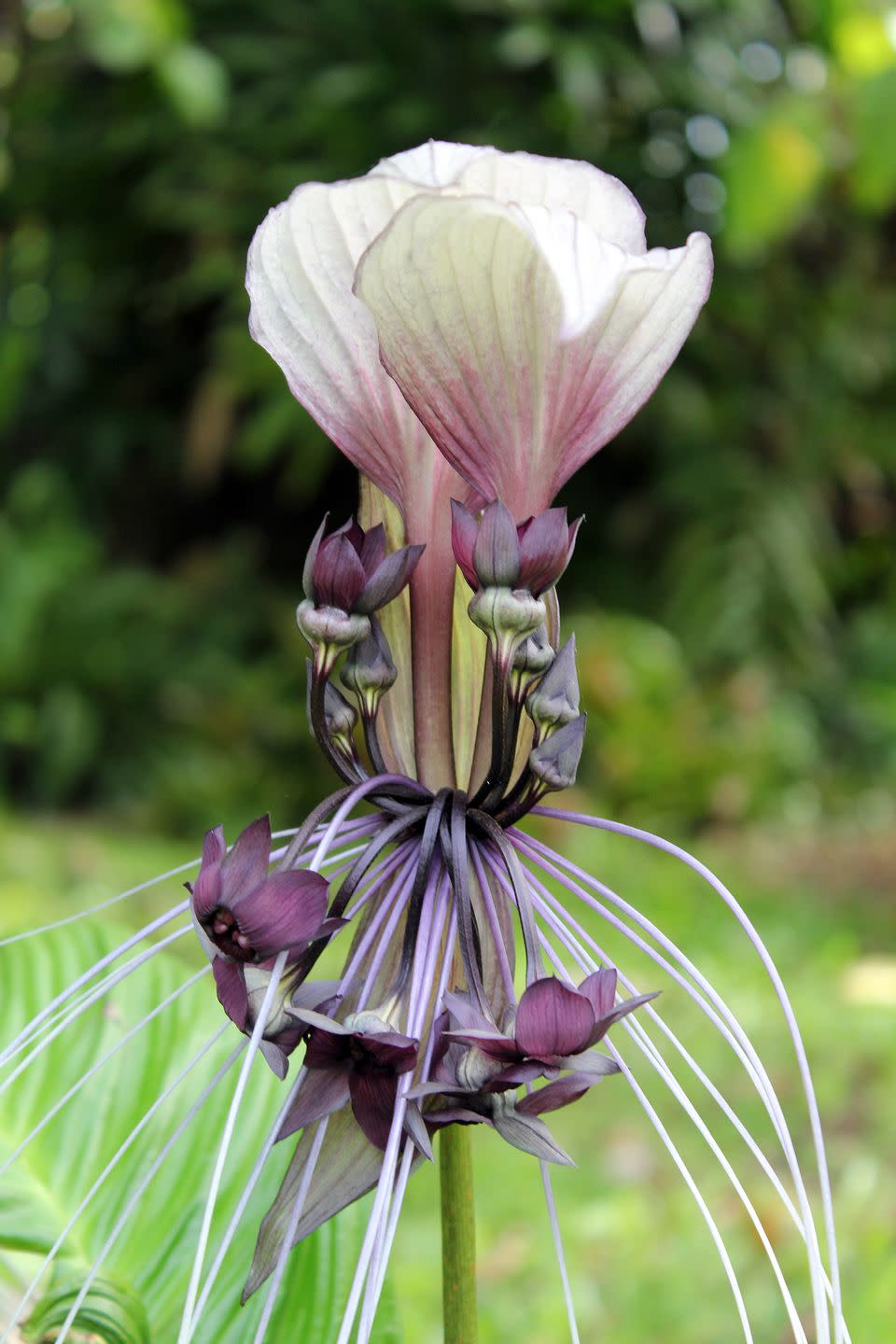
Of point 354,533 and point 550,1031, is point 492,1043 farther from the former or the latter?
point 354,533

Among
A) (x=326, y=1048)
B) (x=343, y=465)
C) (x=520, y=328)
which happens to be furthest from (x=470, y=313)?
(x=343, y=465)

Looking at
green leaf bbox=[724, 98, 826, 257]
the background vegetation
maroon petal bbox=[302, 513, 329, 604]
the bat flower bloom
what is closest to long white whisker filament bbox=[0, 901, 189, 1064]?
the bat flower bloom

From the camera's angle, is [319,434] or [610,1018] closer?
[610,1018]

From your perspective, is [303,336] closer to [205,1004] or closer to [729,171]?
[205,1004]

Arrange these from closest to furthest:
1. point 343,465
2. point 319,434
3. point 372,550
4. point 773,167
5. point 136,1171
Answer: point 372,550, point 136,1171, point 773,167, point 319,434, point 343,465

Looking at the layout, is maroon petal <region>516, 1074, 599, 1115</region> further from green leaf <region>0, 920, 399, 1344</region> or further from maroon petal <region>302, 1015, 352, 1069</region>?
green leaf <region>0, 920, 399, 1344</region>

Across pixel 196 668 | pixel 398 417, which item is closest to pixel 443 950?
pixel 398 417

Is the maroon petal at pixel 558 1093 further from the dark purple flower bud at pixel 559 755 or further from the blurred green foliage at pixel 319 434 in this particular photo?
the blurred green foliage at pixel 319 434
